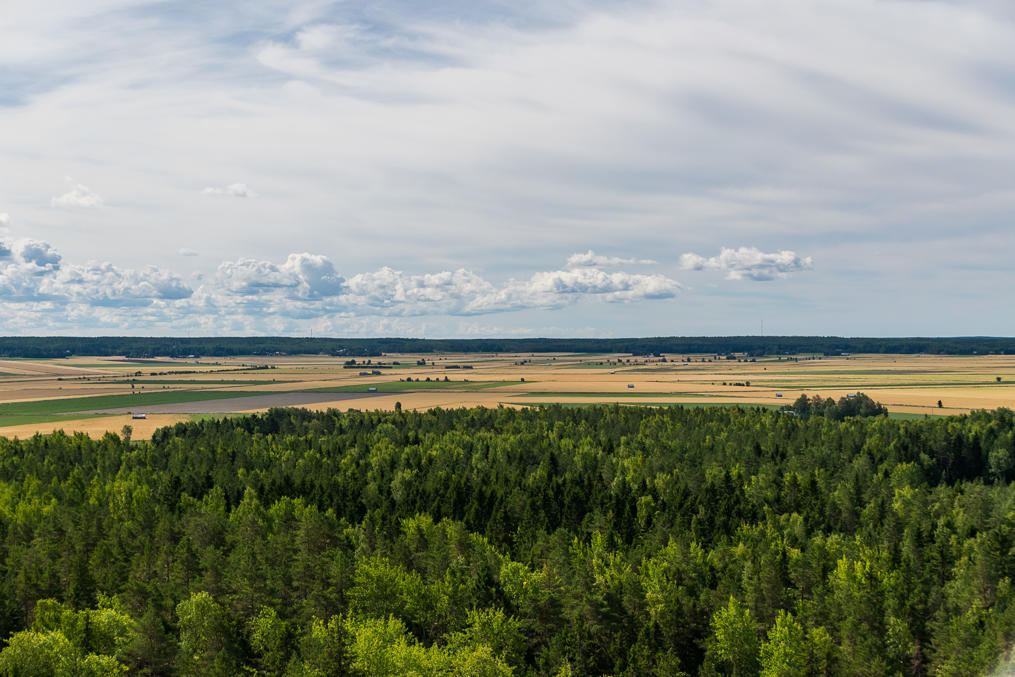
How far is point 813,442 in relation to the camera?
A: 150750 mm

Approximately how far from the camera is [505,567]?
243 ft

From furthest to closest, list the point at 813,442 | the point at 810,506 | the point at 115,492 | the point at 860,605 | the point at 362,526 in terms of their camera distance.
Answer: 1. the point at 813,442
2. the point at 115,492
3. the point at 810,506
4. the point at 362,526
5. the point at 860,605

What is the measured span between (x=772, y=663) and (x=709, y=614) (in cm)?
981

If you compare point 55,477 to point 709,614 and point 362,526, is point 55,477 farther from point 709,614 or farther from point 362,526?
point 709,614

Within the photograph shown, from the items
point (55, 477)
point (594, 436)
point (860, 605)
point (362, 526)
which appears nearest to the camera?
point (860, 605)

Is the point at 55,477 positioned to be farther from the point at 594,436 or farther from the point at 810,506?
the point at 810,506

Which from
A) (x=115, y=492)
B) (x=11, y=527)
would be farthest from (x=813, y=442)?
(x=11, y=527)

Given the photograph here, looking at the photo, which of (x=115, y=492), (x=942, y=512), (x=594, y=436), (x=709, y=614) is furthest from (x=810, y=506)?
(x=115, y=492)

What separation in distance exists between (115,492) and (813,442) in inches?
4477

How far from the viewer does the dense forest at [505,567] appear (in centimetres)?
6100

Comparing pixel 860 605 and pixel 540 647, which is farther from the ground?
pixel 860 605

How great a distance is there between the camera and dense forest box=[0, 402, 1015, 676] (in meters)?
61.0

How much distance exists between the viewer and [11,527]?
91125mm

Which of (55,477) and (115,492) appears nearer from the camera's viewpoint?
(115,492)
